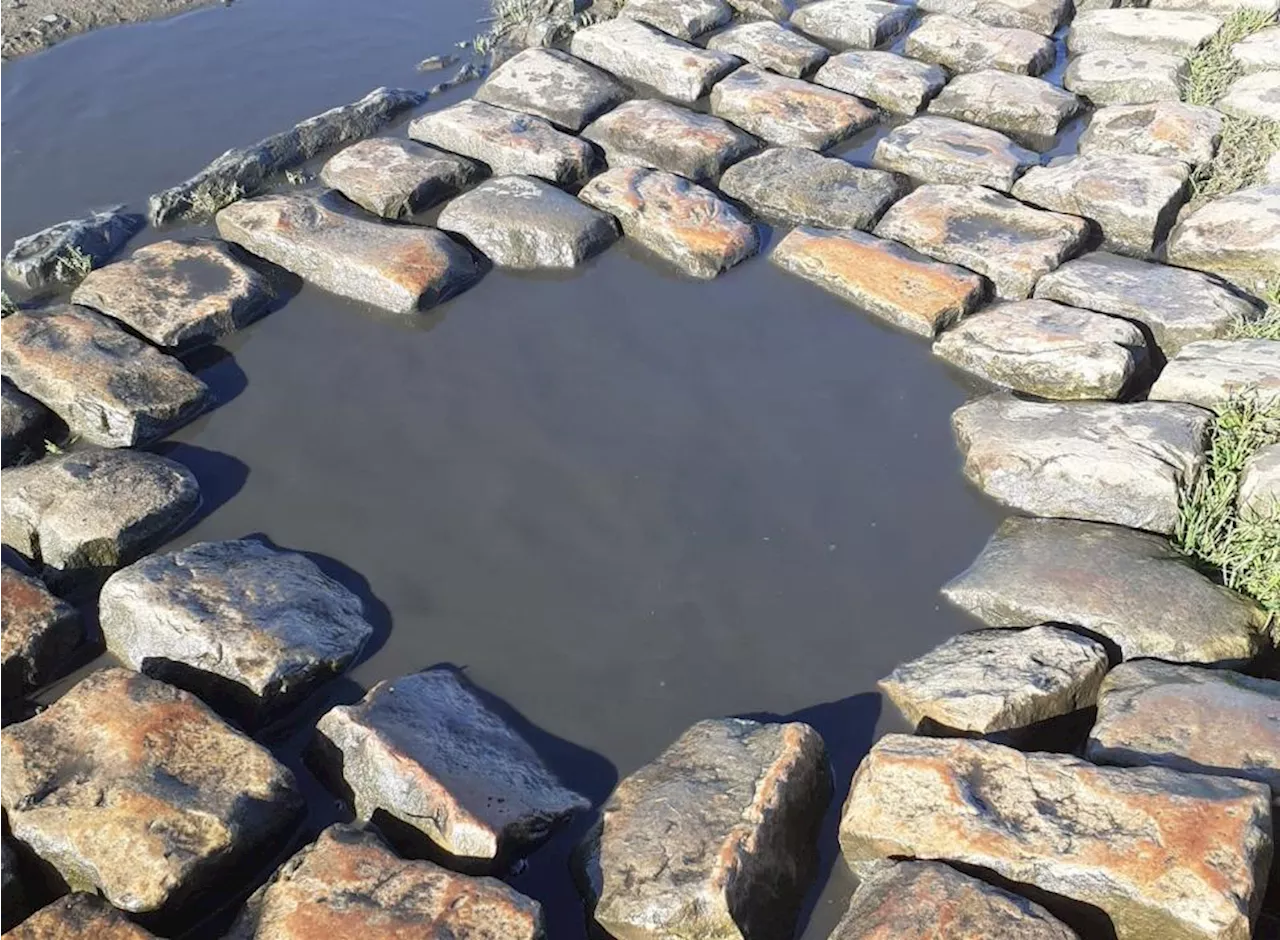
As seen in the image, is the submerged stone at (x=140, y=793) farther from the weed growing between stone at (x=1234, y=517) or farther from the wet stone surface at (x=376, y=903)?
the weed growing between stone at (x=1234, y=517)

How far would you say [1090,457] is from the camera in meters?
3.62

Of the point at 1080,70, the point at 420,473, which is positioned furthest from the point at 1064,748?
the point at 1080,70

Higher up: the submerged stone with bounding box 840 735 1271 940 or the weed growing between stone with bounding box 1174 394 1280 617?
the weed growing between stone with bounding box 1174 394 1280 617

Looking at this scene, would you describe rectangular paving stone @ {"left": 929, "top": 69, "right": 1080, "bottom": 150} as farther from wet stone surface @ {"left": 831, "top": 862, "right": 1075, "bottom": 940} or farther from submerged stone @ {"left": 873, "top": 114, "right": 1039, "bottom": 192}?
wet stone surface @ {"left": 831, "top": 862, "right": 1075, "bottom": 940}

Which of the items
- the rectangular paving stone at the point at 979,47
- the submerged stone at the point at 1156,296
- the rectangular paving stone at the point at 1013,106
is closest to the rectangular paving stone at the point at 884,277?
the submerged stone at the point at 1156,296

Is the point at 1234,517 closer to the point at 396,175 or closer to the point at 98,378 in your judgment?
the point at 396,175

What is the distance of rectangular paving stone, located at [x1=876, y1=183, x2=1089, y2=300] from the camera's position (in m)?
4.50

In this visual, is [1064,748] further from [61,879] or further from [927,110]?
[927,110]

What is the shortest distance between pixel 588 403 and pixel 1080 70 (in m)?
3.45

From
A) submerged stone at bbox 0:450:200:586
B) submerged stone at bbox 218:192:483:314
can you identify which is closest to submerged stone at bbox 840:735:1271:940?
submerged stone at bbox 0:450:200:586

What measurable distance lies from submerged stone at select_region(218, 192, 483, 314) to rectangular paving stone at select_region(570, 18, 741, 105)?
175cm

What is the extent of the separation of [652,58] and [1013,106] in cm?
178

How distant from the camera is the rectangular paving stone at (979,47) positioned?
589 centimetres

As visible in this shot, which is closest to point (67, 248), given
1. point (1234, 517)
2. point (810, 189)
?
point (810, 189)
